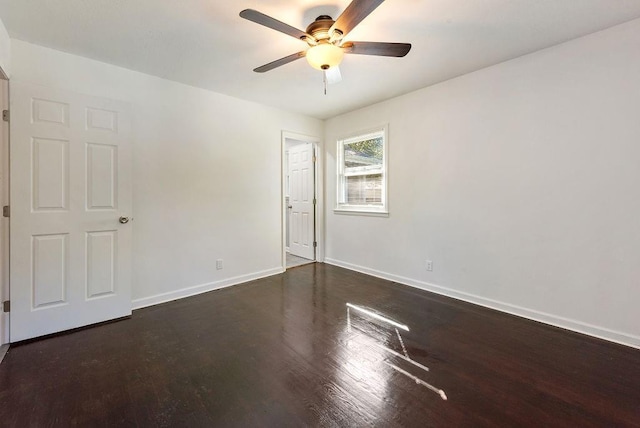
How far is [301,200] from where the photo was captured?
5.21 m

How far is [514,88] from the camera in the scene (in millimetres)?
2732

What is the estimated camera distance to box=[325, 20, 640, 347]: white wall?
7.35ft

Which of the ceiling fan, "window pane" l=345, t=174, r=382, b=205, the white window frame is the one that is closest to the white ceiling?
the ceiling fan

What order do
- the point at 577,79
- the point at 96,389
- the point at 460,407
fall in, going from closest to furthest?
the point at 460,407 < the point at 96,389 < the point at 577,79

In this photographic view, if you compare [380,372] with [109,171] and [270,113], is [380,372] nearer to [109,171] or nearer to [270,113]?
[109,171]

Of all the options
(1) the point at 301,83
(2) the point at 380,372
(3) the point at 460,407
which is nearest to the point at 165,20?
(1) the point at 301,83

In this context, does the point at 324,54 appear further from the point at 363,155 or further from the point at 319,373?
the point at 363,155

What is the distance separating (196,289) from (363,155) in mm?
3018

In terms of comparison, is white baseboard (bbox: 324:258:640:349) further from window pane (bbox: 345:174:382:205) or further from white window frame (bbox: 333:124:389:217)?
window pane (bbox: 345:174:382:205)

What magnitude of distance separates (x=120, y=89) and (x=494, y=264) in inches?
168

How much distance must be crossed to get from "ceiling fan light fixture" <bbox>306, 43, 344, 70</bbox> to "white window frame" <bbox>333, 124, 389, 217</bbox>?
2029mm

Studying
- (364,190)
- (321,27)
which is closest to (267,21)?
(321,27)

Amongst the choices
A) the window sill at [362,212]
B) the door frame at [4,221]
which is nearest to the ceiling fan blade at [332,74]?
the window sill at [362,212]

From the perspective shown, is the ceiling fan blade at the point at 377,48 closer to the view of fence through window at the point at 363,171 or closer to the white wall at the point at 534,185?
the white wall at the point at 534,185
